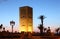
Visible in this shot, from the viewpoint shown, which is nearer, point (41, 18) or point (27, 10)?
point (27, 10)

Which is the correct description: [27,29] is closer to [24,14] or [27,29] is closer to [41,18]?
[24,14]

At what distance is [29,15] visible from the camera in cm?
3444

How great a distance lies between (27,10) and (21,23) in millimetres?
2782

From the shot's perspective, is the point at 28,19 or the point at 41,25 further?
Answer: the point at 41,25

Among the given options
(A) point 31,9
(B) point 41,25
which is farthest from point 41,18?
(A) point 31,9

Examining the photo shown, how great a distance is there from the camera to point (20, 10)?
3447cm

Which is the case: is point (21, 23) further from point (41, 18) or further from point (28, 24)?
point (41, 18)

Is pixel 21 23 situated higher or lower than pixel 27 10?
lower

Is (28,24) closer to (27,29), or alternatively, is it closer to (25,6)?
(27,29)

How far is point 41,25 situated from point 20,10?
13.3m

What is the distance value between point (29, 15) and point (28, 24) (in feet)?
5.78

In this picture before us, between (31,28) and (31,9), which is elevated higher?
(31,9)

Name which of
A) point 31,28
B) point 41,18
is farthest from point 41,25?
point 31,28

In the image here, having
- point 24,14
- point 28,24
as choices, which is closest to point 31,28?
point 28,24
